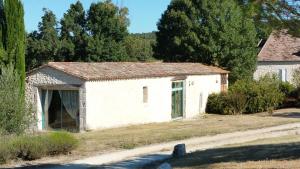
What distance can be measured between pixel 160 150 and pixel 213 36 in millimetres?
24106

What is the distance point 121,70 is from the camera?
98.6 ft

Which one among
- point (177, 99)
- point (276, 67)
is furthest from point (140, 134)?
point (276, 67)

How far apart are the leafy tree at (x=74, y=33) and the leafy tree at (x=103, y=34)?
0.66 meters

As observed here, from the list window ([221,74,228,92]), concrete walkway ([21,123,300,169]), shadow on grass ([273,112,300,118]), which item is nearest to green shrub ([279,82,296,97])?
window ([221,74,228,92])

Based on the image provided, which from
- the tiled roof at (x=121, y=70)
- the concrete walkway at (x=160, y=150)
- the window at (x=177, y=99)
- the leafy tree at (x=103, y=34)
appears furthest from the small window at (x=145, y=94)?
the leafy tree at (x=103, y=34)

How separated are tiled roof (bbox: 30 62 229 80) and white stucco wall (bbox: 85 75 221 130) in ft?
1.07

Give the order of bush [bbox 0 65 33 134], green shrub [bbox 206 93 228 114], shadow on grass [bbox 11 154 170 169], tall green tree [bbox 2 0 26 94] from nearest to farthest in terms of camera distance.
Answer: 1. shadow on grass [bbox 11 154 170 169]
2. bush [bbox 0 65 33 134]
3. tall green tree [bbox 2 0 26 94]
4. green shrub [bbox 206 93 228 114]

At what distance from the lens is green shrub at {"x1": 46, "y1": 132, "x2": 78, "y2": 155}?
1864cm

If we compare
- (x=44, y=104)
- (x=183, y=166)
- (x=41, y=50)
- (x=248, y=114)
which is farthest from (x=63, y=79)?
(x=41, y=50)

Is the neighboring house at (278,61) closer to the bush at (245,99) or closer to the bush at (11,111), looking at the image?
the bush at (245,99)

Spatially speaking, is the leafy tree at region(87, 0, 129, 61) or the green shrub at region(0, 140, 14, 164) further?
the leafy tree at region(87, 0, 129, 61)

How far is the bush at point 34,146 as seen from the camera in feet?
57.8

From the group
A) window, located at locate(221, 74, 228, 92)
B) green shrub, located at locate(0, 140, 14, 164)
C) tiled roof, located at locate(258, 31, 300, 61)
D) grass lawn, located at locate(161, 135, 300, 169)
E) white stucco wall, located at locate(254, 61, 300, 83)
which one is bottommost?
green shrub, located at locate(0, 140, 14, 164)

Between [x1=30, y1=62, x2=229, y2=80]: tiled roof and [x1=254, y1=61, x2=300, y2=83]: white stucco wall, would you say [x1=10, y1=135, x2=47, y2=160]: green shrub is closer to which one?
[x1=30, y1=62, x2=229, y2=80]: tiled roof
